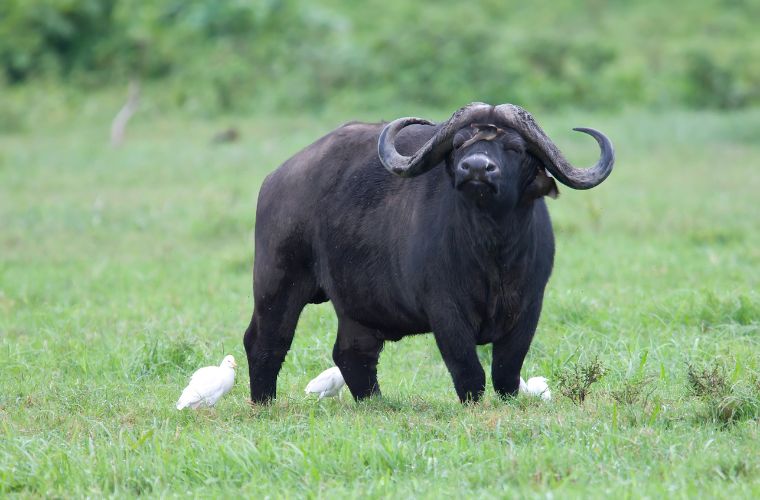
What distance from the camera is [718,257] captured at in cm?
1030

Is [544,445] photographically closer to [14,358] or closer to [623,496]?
[623,496]

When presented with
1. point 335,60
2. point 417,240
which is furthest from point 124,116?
point 417,240

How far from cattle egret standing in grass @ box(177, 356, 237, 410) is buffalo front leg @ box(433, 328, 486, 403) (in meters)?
1.27

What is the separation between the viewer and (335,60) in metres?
23.3

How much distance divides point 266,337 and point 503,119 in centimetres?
201

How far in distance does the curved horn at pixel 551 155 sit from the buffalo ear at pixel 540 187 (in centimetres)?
5

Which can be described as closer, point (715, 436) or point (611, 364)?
point (715, 436)

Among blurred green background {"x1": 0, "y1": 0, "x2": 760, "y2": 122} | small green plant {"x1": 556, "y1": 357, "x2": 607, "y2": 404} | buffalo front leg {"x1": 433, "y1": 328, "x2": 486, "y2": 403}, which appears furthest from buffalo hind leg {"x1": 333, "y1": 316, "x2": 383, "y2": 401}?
blurred green background {"x1": 0, "y1": 0, "x2": 760, "y2": 122}

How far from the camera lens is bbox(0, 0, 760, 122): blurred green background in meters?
22.6

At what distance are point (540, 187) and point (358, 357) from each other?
5.26ft

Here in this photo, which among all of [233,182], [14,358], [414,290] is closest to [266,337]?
[414,290]

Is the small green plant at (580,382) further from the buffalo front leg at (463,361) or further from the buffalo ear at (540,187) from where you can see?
the buffalo ear at (540,187)

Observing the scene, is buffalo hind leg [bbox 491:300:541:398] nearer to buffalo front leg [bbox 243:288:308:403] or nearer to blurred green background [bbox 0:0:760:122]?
buffalo front leg [bbox 243:288:308:403]

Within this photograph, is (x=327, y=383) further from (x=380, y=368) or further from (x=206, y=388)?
(x=380, y=368)
